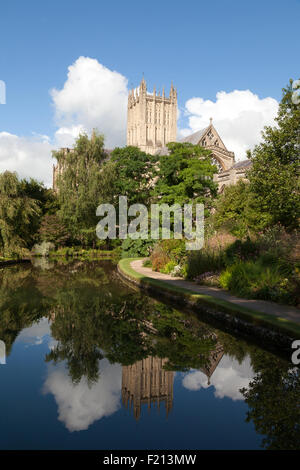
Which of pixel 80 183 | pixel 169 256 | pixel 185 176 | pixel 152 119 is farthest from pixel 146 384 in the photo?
pixel 152 119

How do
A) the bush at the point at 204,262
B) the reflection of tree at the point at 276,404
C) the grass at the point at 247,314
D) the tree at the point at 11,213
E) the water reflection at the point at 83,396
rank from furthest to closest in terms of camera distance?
the tree at the point at 11,213
the bush at the point at 204,262
the grass at the point at 247,314
the water reflection at the point at 83,396
the reflection of tree at the point at 276,404

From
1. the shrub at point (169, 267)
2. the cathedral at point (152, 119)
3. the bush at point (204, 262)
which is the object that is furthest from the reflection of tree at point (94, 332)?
the cathedral at point (152, 119)

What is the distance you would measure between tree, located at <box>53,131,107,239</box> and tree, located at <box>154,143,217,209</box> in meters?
6.10

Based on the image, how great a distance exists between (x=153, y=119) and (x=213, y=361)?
68.5 m

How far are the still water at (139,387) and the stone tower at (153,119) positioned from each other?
6380cm

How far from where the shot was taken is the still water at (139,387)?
3021 millimetres

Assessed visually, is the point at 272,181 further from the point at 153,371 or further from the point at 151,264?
the point at 153,371

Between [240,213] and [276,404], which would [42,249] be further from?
[276,404]

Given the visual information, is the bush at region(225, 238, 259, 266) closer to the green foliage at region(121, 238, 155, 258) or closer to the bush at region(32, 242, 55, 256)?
the green foliage at region(121, 238, 155, 258)

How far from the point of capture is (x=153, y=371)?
14.3 ft

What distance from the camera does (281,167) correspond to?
44.5 feet

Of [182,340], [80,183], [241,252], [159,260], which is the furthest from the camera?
[80,183]

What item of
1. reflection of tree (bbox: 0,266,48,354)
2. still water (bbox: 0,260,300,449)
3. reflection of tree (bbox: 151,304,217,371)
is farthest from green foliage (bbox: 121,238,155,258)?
still water (bbox: 0,260,300,449)

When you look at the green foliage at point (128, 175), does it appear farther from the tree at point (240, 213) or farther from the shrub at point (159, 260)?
the shrub at point (159, 260)
